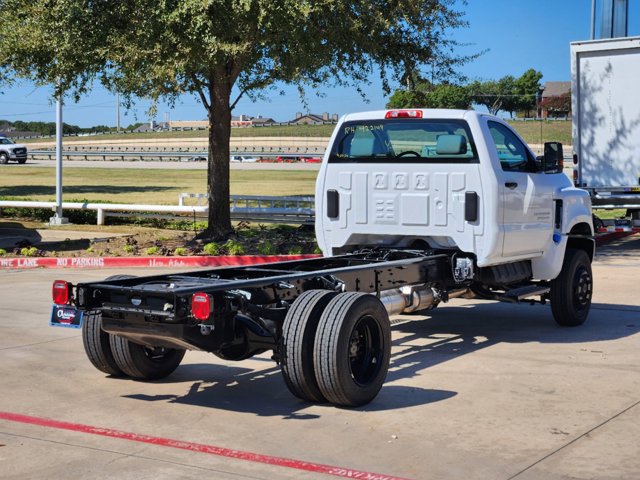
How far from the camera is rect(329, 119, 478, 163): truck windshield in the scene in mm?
9836

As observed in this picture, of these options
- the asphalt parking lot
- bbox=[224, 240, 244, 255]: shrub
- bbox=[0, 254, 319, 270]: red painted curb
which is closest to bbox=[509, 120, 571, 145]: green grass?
bbox=[224, 240, 244, 255]: shrub

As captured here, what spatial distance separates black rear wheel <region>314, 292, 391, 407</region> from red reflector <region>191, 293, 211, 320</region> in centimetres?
86

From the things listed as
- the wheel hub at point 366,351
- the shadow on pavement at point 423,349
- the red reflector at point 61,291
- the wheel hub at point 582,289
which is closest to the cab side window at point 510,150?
the wheel hub at point 582,289

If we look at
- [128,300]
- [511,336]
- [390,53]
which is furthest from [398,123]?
[390,53]

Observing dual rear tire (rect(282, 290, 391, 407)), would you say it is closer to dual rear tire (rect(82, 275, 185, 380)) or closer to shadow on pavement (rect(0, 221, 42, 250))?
dual rear tire (rect(82, 275, 185, 380))

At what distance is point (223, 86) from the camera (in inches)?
736

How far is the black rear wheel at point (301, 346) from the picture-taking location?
279 inches

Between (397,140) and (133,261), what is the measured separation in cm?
764

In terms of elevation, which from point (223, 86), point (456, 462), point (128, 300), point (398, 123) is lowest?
point (456, 462)

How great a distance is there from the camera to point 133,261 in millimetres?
16562

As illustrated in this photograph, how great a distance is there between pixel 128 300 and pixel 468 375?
3.07 m

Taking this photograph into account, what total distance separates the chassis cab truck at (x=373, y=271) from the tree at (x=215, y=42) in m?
5.56

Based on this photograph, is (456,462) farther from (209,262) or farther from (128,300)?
(209,262)

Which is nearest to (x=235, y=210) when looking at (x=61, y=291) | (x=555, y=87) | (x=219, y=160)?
(x=219, y=160)
